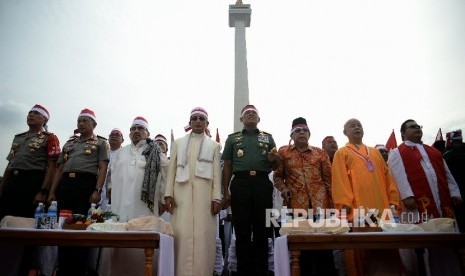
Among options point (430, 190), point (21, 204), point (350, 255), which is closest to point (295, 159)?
point (350, 255)

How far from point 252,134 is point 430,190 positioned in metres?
2.35

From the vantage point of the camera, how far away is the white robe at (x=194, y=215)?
376cm

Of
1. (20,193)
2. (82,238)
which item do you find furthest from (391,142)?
(20,193)

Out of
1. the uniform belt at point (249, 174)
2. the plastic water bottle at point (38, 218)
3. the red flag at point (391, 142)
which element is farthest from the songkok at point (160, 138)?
the red flag at point (391, 142)

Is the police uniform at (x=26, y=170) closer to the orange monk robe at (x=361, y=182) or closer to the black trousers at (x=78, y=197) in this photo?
the black trousers at (x=78, y=197)

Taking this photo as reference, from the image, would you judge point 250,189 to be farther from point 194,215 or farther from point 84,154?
point 84,154

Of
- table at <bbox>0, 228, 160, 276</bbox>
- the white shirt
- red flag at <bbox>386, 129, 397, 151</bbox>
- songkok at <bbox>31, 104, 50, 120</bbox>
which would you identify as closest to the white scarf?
table at <bbox>0, 228, 160, 276</bbox>

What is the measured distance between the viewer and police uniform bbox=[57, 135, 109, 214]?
4246 millimetres

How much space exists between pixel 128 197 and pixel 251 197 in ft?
5.15

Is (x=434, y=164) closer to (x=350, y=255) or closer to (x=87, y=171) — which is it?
(x=350, y=255)

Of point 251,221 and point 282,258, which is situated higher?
point 251,221

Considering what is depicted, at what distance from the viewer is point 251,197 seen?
403cm

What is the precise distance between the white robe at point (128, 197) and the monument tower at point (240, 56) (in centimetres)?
1007

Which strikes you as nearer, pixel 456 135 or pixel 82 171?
pixel 82 171
